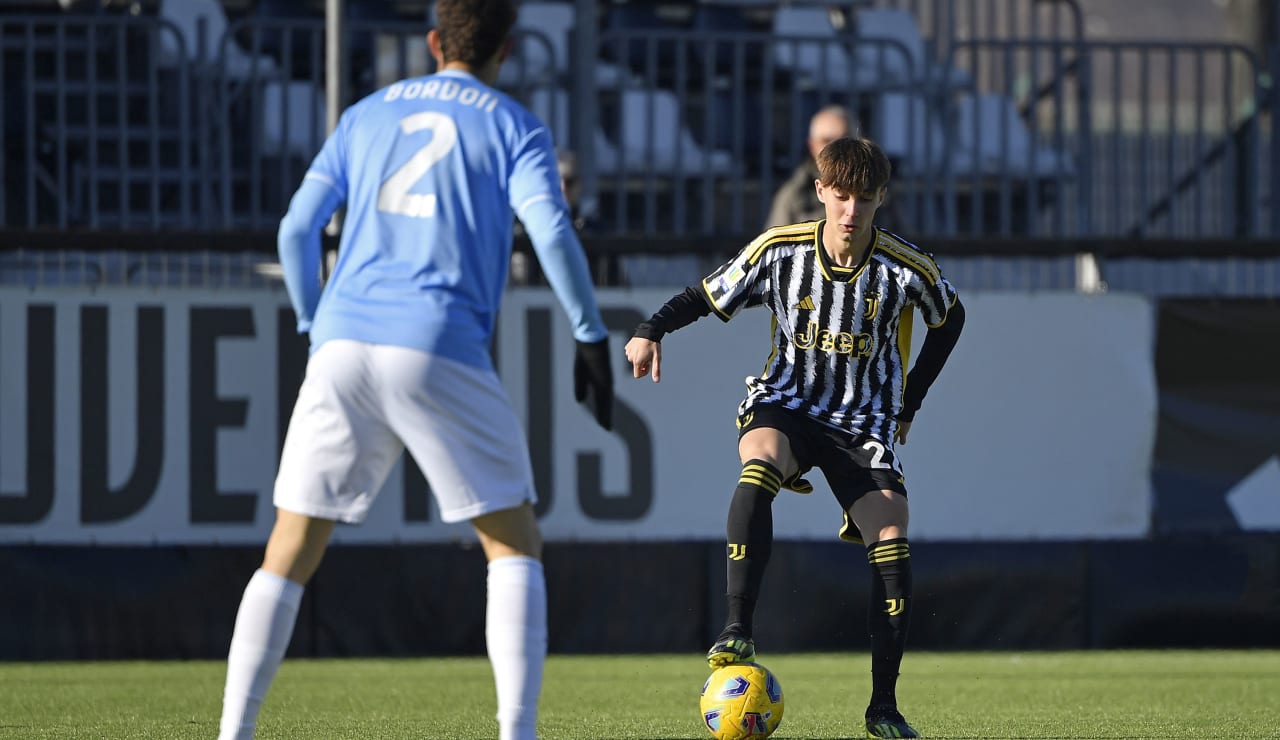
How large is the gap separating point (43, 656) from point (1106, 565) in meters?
5.03

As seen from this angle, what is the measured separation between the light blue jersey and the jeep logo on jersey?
1766mm

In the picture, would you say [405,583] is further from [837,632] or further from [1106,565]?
[1106,565]

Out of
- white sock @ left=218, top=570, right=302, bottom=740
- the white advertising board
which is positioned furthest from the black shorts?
the white advertising board

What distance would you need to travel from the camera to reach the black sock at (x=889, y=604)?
5.68m

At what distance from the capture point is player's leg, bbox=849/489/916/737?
5.62 metres

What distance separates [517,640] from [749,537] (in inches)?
61.2

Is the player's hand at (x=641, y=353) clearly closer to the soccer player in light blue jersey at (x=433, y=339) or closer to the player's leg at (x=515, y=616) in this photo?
the soccer player in light blue jersey at (x=433, y=339)

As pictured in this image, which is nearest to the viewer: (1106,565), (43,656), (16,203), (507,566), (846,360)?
(507,566)

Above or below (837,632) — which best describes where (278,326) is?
above

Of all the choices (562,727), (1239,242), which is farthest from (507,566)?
(1239,242)

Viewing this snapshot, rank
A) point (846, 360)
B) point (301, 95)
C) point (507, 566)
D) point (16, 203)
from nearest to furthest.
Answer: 1. point (507, 566)
2. point (846, 360)
3. point (16, 203)
4. point (301, 95)

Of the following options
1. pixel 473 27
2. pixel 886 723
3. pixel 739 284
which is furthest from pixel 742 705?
pixel 473 27

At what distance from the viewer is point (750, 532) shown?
5715mm

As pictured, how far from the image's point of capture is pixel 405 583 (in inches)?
358
